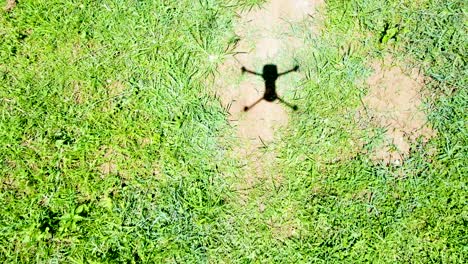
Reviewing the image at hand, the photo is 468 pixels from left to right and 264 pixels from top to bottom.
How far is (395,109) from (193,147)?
6.34 feet

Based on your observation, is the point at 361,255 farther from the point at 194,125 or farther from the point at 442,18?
the point at 442,18

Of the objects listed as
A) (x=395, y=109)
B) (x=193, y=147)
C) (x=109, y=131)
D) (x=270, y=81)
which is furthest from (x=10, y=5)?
(x=395, y=109)

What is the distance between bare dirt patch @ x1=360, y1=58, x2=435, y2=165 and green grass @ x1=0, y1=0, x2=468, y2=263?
107mm

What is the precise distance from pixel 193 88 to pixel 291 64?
97 cm

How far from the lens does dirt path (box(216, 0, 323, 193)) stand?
3693mm

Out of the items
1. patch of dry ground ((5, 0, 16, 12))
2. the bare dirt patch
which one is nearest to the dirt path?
the bare dirt patch

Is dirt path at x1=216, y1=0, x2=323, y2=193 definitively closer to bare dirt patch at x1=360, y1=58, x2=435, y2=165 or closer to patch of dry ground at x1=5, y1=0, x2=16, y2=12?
bare dirt patch at x1=360, y1=58, x2=435, y2=165

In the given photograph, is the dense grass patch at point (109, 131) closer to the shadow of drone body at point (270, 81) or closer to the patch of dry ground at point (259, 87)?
the patch of dry ground at point (259, 87)

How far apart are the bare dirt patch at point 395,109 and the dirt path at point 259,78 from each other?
30.4 inches

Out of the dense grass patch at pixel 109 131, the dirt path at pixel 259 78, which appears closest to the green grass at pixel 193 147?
the dense grass patch at pixel 109 131

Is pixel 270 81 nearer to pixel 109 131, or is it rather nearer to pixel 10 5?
pixel 109 131

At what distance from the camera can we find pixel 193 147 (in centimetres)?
366

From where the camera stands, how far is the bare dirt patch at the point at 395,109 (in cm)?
373

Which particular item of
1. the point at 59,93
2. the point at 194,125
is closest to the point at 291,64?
the point at 194,125
